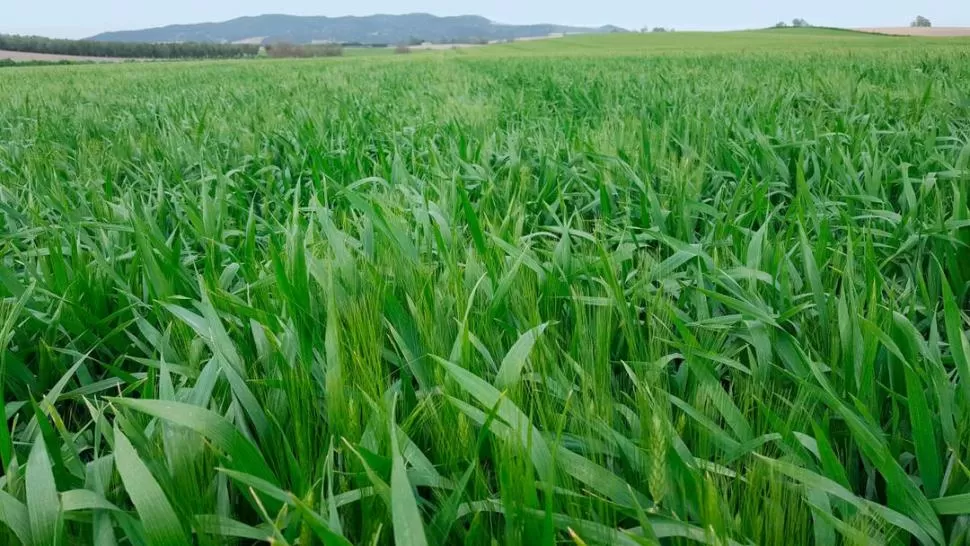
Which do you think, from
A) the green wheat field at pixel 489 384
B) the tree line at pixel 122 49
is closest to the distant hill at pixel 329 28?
the tree line at pixel 122 49

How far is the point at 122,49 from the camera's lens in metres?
46.9

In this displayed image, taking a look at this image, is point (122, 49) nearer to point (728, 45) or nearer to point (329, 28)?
point (728, 45)

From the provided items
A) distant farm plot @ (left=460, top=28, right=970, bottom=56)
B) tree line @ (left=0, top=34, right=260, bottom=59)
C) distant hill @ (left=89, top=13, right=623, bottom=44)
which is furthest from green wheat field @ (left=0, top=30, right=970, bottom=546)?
distant hill @ (left=89, top=13, right=623, bottom=44)

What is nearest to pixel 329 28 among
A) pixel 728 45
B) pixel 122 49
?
pixel 122 49

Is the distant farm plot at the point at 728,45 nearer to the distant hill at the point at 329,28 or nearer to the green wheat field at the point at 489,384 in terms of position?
the green wheat field at the point at 489,384

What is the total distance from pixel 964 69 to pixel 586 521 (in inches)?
273

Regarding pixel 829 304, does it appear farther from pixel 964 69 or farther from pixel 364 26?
pixel 364 26

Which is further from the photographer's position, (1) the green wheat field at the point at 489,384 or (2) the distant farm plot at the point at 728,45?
(2) the distant farm plot at the point at 728,45

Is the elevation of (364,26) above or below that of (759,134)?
above

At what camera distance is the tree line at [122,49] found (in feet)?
146

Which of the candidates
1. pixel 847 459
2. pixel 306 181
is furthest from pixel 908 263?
pixel 306 181

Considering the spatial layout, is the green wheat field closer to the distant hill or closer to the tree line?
the tree line

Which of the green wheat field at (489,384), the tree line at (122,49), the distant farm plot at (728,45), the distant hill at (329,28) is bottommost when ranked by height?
the green wheat field at (489,384)

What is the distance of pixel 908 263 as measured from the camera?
4.26 feet
